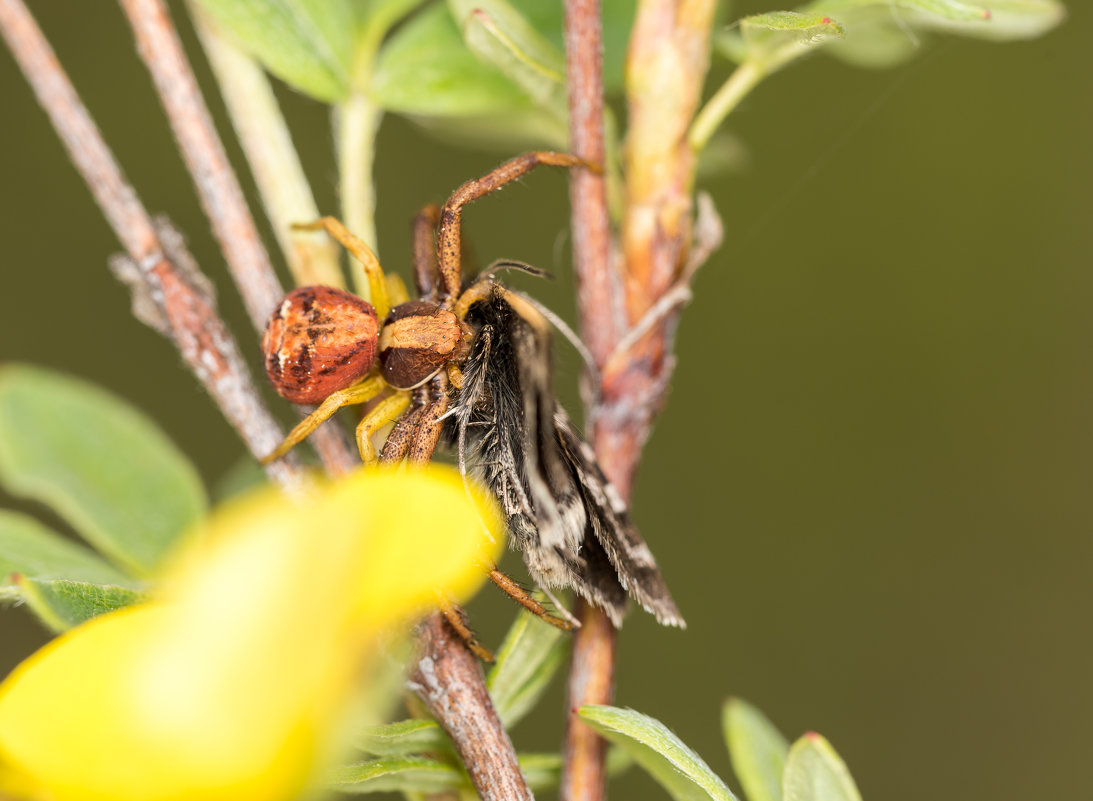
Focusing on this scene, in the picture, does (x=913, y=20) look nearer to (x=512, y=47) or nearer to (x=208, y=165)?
(x=512, y=47)

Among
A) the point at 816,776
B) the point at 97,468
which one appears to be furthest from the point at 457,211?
the point at 816,776

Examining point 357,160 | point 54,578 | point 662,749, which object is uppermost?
point 357,160

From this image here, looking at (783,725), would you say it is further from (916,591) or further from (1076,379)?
(1076,379)

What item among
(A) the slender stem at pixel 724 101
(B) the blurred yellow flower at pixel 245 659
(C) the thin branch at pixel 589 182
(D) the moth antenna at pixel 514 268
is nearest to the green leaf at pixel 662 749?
(B) the blurred yellow flower at pixel 245 659

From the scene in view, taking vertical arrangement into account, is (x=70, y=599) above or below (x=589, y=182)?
below

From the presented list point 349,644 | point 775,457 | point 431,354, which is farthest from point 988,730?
point 349,644

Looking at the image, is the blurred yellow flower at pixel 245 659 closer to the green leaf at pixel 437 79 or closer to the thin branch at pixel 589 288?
the thin branch at pixel 589 288
